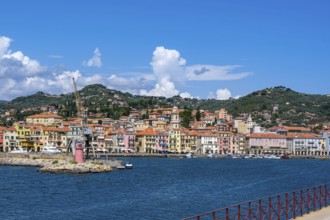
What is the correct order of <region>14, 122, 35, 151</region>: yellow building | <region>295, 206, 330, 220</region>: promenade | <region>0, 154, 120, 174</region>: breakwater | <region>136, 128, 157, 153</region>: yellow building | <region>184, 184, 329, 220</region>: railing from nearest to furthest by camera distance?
1. <region>184, 184, 329, 220</region>: railing
2. <region>295, 206, 330, 220</region>: promenade
3. <region>0, 154, 120, 174</region>: breakwater
4. <region>14, 122, 35, 151</region>: yellow building
5. <region>136, 128, 157, 153</region>: yellow building

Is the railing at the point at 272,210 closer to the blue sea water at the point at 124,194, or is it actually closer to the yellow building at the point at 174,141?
the blue sea water at the point at 124,194

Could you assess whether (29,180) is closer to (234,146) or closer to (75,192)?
(75,192)

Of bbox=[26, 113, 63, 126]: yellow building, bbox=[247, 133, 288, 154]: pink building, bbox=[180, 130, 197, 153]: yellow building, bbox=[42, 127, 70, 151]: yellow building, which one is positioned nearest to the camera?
bbox=[42, 127, 70, 151]: yellow building

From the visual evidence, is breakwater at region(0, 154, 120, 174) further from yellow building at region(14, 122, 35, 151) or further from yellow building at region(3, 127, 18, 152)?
yellow building at region(3, 127, 18, 152)

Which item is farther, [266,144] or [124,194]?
[266,144]

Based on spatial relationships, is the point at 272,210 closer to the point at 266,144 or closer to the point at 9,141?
the point at 9,141

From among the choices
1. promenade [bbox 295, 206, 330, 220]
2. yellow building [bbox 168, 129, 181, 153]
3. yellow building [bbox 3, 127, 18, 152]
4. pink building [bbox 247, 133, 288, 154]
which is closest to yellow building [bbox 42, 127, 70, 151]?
yellow building [bbox 3, 127, 18, 152]

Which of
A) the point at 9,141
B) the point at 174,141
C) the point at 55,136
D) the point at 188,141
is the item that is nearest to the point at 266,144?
the point at 188,141

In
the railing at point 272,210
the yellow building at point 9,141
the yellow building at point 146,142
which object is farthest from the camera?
the yellow building at point 146,142

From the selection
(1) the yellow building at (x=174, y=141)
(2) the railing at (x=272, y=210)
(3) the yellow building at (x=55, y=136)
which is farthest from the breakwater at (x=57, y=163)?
(1) the yellow building at (x=174, y=141)

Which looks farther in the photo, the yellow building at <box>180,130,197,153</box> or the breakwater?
the yellow building at <box>180,130,197,153</box>

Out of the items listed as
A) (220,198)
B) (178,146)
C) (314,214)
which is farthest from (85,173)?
(178,146)

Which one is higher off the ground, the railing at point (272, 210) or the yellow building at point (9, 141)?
the yellow building at point (9, 141)

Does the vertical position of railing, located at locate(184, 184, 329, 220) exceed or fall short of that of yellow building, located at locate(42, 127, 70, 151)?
it falls short
